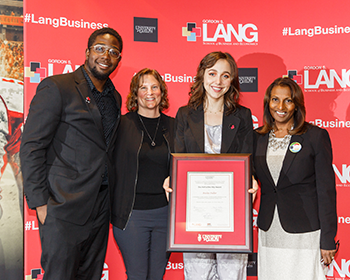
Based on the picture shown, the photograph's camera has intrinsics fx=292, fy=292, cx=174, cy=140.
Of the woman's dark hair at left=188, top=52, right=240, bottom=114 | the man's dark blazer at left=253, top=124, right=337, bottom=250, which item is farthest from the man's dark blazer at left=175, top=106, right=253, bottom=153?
the man's dark blazer at left=253, top=124, right=337, bottom=250

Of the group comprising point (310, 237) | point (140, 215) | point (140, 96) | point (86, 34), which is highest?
point (86, 34)

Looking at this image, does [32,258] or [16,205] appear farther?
[16,205]

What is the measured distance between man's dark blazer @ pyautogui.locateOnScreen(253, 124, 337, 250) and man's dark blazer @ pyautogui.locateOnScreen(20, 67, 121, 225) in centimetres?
142

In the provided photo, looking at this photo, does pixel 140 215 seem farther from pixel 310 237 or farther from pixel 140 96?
pixel 310 237

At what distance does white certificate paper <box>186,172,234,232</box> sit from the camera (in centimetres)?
216

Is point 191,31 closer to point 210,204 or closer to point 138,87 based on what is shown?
point 138,87

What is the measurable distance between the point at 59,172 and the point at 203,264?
1371 millimetres

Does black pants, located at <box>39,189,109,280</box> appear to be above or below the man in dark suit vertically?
below

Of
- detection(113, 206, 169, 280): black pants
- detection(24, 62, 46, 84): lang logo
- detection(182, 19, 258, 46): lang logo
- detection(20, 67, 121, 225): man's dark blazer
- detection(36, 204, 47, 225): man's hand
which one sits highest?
detection(182, 19, 258, 46): lang logo

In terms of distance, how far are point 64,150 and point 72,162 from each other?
0.11m

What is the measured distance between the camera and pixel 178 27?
3453 mm

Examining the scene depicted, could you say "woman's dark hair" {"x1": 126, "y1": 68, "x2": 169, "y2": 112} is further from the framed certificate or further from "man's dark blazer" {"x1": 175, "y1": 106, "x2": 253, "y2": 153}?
the framed certificate

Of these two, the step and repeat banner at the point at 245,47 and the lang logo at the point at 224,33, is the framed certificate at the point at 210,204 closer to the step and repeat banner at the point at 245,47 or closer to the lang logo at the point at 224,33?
the step and repeat banner at the point at 245,47

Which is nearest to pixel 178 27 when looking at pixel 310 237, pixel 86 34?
pixel 86 34
